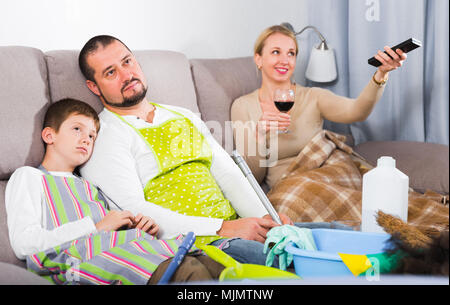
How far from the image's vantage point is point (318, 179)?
56.4 inches

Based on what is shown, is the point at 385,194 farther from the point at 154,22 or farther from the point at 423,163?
the point at 154,22

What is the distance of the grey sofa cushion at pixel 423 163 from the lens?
1443 millimetres

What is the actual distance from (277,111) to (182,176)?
50cm

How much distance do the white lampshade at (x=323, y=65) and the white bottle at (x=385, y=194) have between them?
104 cm

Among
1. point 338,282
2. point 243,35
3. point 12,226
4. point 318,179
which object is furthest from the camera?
point 243,35

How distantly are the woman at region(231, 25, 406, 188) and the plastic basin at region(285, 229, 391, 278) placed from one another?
0.77 metres

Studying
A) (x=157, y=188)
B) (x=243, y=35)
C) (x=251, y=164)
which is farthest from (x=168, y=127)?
(x=243, y=35)

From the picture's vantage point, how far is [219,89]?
1.63m

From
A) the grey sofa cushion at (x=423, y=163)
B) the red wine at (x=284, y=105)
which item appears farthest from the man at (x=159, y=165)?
the grey sofa cushion at (x=423, y=163)

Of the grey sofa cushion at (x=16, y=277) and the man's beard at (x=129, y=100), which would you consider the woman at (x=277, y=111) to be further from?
the grey sofa cushion at (x=16, y=277)

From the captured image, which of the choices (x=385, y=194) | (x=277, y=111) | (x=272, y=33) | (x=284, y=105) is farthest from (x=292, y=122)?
(x=385, y=194)
